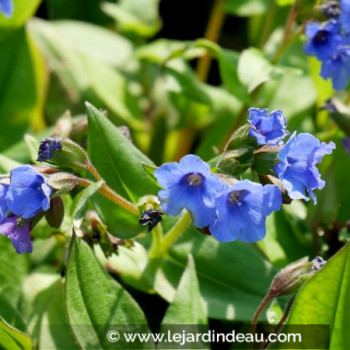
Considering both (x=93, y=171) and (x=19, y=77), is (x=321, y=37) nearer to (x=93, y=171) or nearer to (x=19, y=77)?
(x=93, y=171)

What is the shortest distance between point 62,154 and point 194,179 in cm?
39

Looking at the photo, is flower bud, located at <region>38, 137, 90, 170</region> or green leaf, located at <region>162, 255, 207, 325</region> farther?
green leaf, located at <region>162, 255, 207, 325</region>

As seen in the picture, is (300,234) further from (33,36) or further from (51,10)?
(51,10)

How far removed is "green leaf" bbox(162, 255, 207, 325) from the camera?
1.83m

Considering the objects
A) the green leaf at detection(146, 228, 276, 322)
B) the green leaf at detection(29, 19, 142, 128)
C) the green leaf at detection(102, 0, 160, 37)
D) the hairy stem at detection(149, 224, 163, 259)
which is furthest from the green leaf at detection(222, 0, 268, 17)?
the hairy stem at detection(149, 224, 163, 259)

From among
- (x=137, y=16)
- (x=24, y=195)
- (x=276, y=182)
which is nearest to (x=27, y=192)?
(x=24, y=195)

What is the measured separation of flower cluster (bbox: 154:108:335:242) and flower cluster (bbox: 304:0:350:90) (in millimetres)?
699

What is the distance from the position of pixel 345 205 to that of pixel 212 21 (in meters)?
1.25

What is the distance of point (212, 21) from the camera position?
326 centimetres

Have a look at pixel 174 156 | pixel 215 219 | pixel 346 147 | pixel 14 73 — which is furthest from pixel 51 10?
pixel 215 219

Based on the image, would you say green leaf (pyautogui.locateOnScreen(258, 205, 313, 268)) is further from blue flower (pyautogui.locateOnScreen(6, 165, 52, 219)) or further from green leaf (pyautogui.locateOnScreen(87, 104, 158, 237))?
blue flower (pyautogui.locateOnScreen(6, 165, 52, 219))

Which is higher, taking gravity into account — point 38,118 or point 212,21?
point 212,21

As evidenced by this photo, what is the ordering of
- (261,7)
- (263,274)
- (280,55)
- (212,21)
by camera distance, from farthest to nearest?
(212,21) < (261,7) < (280,55) < (263,274)

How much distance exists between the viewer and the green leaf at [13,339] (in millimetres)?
1673
